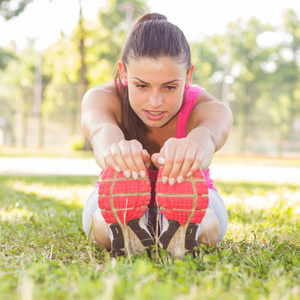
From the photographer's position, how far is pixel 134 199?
1.88 meters

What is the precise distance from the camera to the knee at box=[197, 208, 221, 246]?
2.05m

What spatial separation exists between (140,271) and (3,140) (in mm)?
25114

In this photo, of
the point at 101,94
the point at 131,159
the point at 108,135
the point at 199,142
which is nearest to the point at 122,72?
the point at 101,94

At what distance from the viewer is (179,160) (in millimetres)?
1828

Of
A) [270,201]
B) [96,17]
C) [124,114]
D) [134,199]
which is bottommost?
[270,201]

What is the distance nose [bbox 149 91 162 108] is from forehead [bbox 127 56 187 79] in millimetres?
100

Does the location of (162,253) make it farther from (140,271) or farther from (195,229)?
(140,271)

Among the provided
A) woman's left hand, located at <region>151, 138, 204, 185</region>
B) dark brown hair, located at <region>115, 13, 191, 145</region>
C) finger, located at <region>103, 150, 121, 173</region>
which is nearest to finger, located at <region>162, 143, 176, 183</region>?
woman's left hand, located at <region>151, 138, 204, 185</region>

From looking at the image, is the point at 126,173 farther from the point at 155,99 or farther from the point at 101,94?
the point at 101,94

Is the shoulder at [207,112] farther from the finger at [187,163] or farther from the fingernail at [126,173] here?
the fingernail at [126,173]

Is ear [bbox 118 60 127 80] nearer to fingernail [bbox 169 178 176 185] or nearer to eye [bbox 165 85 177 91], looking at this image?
eye [bbox 165 85 177 91]

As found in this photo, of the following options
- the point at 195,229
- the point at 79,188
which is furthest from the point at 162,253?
the point at 79,188

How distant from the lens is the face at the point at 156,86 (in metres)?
2.18

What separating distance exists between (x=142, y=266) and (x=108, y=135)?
900mm
